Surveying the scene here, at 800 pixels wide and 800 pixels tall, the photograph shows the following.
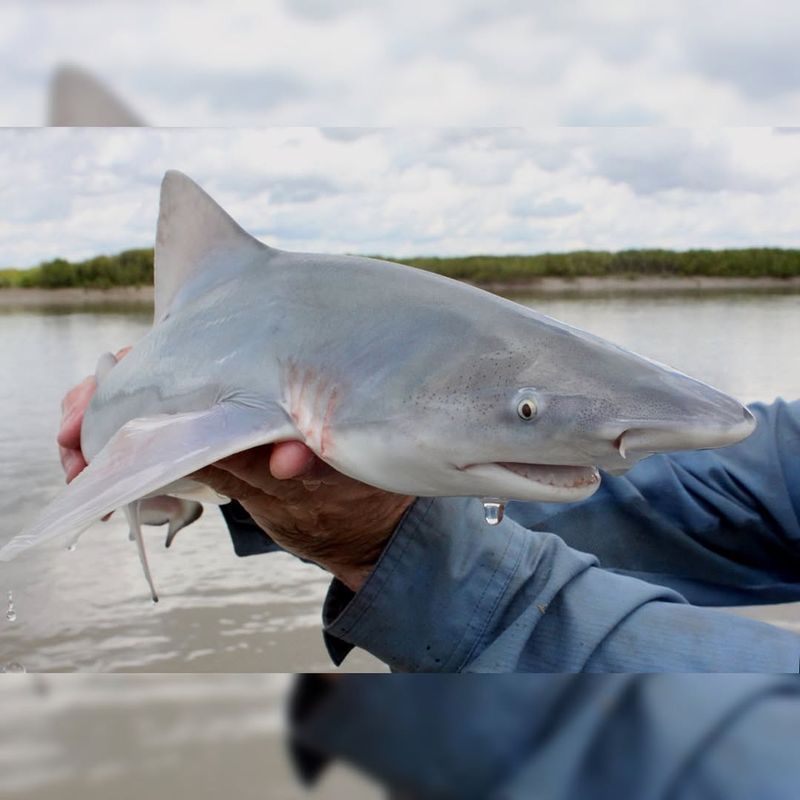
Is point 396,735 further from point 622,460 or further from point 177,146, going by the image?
point 177,146

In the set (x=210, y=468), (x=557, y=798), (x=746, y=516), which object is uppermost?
(x=210, y=468)

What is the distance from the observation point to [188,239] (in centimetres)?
97

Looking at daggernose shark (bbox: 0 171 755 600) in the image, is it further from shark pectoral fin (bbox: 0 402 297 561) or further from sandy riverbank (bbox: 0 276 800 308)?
sandy riverbank (bbox: 0 276 800 308)

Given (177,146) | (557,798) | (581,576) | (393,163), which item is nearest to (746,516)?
(581,576)

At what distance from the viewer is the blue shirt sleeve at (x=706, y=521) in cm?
151

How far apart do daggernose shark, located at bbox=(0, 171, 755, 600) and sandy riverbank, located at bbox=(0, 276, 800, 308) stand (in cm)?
54

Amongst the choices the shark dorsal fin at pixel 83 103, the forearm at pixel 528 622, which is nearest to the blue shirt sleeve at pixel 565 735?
the forearm at pixel 528 622

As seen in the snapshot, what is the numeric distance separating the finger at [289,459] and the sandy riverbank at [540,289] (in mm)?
651

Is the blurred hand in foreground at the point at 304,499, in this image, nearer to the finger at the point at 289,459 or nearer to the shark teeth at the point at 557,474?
the finger at the point at 289,459

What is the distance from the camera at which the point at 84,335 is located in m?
1.39

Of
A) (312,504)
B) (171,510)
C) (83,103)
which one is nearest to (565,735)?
(312,504)

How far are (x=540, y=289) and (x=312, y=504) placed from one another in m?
0.65

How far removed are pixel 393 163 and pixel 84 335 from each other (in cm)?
56

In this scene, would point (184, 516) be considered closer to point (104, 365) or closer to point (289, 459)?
point (104, 365)
